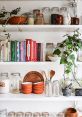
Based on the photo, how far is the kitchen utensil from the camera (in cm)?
239

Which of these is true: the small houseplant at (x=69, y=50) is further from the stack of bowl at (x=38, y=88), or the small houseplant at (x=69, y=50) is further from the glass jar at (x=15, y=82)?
the glass jar at (x=15, y=82)

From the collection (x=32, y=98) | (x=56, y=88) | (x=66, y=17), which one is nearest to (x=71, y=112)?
(x=56, y=88)

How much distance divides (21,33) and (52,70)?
1.50 feet

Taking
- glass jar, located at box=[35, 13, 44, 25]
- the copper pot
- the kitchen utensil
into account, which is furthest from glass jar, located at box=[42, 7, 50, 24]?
the copper pot

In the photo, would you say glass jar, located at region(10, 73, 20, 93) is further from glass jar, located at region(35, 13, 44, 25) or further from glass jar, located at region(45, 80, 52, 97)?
glass jar, located at region(35, 13, 44, 25)

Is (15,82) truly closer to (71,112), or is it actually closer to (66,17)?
(71,112)

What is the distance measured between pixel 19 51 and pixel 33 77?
0.33m

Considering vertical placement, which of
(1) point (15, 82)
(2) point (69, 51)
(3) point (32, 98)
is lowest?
(3) point (32, 98)

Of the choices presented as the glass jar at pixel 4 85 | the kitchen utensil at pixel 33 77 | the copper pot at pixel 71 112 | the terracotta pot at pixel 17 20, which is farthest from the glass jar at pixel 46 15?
the copper pot at pixel 71 112

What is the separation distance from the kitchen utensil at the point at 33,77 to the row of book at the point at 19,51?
0.23 meters

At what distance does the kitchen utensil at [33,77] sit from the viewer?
2387 millimetres

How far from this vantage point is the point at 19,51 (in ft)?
7.23

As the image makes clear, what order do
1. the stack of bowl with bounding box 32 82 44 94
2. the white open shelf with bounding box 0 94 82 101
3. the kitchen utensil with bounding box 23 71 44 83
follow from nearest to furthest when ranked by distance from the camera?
the white open shelf with bounding box 0 94 82 101 < the stack of bowl with bounding box 32 82 44 94 < the kitchen utensil with bounding box 23 71 44 83

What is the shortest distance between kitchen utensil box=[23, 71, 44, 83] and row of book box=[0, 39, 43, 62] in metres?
0.23
